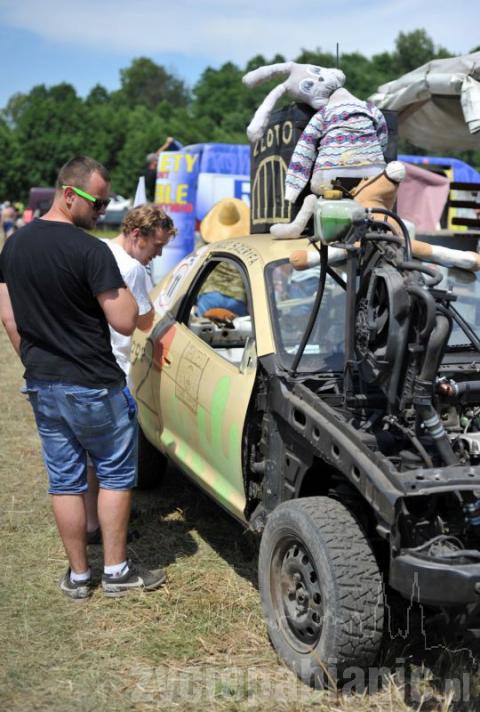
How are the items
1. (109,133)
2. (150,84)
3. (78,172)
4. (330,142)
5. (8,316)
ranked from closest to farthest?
(78,172), (8,316), (330,142), (109,133), (150,84)

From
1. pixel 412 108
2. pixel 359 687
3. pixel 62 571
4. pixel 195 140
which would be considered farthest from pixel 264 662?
pixel 195 140

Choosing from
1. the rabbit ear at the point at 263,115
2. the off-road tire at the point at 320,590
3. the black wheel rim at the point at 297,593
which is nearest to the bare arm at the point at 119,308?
the off-road tire at the point at 320,590

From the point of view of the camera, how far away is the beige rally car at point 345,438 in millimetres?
2807

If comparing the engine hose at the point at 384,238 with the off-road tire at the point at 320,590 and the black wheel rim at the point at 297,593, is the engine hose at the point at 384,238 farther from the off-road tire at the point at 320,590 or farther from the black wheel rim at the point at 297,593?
the black wheel rim at the point at 297,593

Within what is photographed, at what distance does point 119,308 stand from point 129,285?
68 cm

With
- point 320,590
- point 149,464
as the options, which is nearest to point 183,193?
point 149,464

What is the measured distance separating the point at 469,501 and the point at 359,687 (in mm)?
811

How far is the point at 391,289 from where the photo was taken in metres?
2.93

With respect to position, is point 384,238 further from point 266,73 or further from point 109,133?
point 109,133

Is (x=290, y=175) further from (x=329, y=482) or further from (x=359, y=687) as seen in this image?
(x=359, y=687)

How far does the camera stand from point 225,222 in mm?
10703

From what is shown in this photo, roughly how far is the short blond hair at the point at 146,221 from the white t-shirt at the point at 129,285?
0.14 m

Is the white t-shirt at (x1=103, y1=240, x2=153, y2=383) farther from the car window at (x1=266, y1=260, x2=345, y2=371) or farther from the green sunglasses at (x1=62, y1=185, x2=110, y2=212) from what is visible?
the car window at (x1=266, y1=260, x2=345, y2=371)

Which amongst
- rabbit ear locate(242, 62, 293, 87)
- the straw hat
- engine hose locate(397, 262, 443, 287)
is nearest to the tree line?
the straw hat
